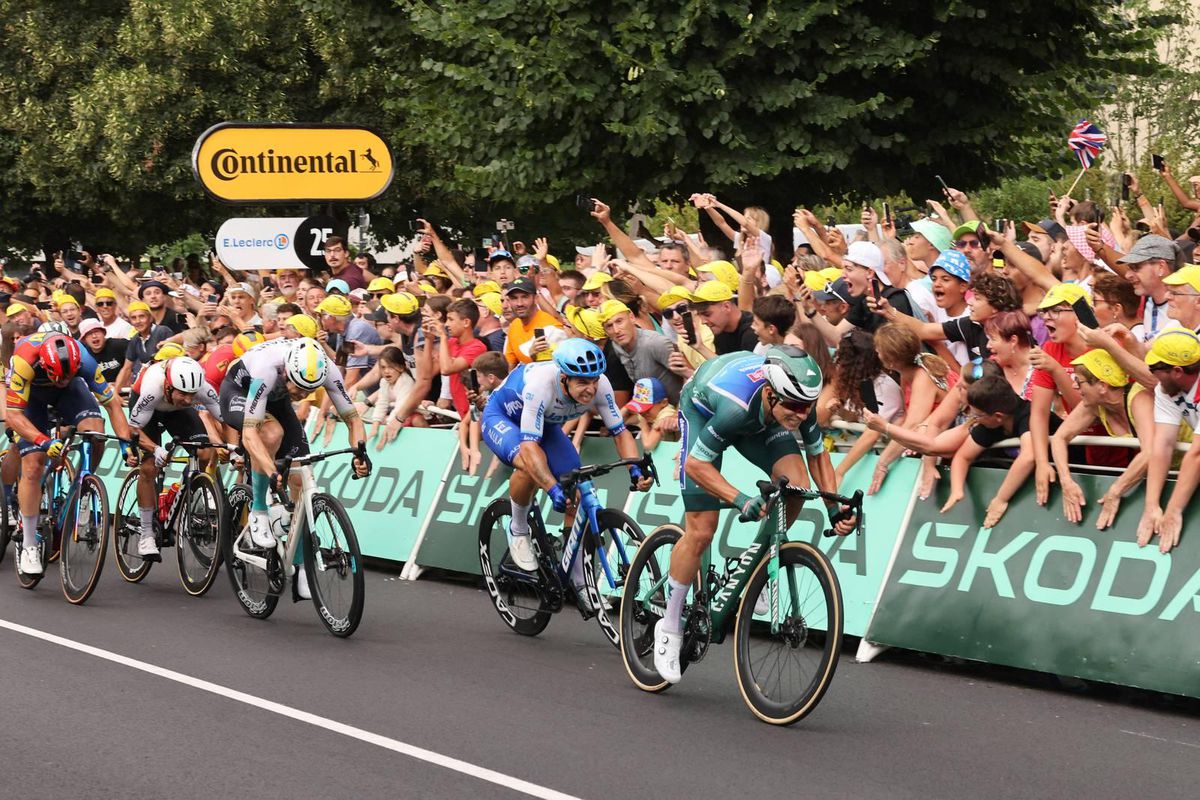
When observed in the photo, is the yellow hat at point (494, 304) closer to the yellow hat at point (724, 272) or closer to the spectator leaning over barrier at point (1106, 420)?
the yellow hat at point (724, 272)

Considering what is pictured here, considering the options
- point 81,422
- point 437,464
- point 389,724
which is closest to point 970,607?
point 389,724

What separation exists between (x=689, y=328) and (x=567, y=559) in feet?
6.86

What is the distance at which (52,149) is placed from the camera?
3462cm

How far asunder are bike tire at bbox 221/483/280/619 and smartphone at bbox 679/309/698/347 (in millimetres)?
3048

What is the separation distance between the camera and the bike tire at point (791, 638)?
24.2 ft

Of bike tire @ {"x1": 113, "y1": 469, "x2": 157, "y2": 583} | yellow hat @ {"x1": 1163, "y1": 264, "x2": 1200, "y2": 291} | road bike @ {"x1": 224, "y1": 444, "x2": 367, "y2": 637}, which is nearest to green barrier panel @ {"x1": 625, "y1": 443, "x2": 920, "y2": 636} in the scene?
yellow hat @ {"x1": 1163, "y1": 264, "x2": 1200, "y2": 291}

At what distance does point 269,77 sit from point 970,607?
26.2 m

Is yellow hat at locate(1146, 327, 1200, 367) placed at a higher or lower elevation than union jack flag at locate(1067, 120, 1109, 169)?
lower

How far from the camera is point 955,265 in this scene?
10.2 metres

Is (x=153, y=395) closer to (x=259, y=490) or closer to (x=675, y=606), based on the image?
(x=259, y=490)

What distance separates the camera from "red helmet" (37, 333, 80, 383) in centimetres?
1191

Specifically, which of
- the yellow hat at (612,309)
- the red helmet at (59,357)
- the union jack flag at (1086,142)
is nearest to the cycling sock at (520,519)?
the yellow hat at (612,309)

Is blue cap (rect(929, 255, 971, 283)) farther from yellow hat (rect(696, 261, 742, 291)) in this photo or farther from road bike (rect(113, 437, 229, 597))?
road bike (rect(113, 437, 229, 597))

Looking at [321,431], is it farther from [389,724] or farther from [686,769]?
[686,769]
